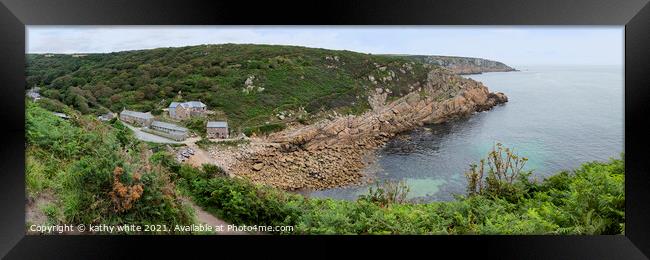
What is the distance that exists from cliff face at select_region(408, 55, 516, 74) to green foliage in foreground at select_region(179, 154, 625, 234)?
105cm

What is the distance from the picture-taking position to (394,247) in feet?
16.4

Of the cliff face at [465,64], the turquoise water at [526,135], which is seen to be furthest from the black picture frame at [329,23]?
the cliff face at [465,64]

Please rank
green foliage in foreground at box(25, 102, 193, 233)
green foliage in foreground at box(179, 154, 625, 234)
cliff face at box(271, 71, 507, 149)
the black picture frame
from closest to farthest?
1. the black picture frame
2. green foliage in foreground at box(179, 154, 625, 234)
3. green foliage in foreground at box(25, 102, 193, 233)
4. cliff face at box(271, 71, 507, 149)

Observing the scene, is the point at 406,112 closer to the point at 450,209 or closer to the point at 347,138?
the point at 347,138

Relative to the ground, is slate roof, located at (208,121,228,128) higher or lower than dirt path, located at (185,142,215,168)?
higher

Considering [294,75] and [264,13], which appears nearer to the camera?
[264,13]

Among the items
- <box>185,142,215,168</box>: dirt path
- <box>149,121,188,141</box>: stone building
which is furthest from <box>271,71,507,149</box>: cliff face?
<box>149,121,188,141</box>: stone building

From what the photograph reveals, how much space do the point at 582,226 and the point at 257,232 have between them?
111 inches

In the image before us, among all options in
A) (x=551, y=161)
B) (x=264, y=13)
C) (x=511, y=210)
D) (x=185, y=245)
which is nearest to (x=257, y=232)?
(x=185, y=245)

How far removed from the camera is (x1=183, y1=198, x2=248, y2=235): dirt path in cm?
514

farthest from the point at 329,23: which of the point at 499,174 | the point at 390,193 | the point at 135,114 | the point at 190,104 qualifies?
the point at 499,174

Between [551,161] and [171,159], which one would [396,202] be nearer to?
[551,161]

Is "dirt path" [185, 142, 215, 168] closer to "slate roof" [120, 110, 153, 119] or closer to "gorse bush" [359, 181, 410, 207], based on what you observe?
"slate roof" [120, 110, 153, 119]

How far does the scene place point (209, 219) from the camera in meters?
5.18
